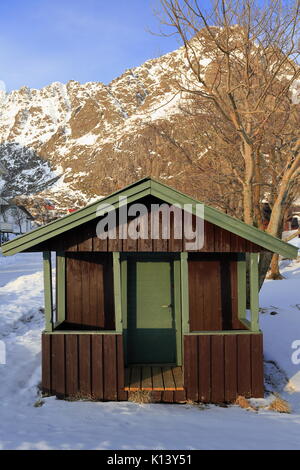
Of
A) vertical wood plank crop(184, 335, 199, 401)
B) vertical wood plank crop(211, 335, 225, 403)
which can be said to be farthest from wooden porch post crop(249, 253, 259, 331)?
vertical wood plank crop(184, 335, 199, 401)

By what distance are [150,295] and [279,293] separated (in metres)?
9.01

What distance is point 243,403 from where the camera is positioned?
6180 millimetres

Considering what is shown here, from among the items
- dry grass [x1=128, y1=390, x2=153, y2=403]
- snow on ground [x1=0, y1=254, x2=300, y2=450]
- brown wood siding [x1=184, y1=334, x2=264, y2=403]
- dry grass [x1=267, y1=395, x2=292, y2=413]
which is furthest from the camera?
brown wood siding [x1=184, y1=334, x2=264, y2=403]

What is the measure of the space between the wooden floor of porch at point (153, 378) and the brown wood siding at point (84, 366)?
0.32 metres

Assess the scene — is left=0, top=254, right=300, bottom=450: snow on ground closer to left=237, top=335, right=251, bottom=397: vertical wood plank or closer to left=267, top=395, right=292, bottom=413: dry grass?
left=267, top=395, right=292, bottom=413: dry grass

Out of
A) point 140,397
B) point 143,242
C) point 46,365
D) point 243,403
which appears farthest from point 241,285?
point 46,365

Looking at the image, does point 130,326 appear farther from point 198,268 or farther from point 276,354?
point 276,354

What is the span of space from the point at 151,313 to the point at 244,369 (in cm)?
212

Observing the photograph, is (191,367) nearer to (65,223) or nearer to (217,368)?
(217,368)

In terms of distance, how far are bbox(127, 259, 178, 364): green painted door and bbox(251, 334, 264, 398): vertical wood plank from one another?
166 centimetres

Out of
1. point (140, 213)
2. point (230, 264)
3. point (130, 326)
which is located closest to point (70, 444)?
point (130, 326)

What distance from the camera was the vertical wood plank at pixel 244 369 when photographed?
21.0ft

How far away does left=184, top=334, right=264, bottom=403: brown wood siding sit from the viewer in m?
6.40

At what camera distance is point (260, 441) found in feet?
15.4
